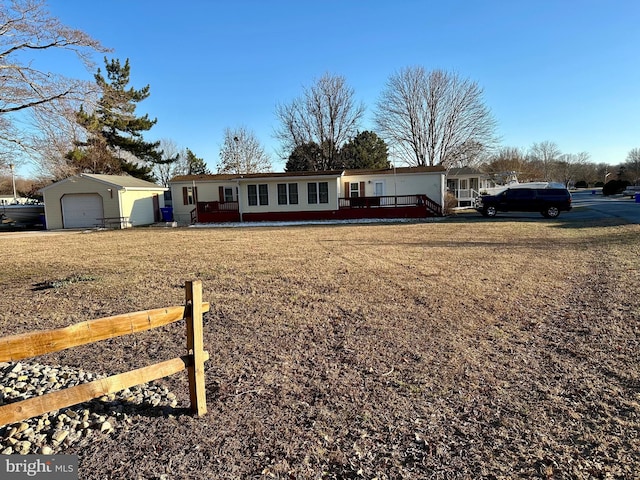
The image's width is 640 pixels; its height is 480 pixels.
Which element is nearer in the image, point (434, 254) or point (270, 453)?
point (270, 453)

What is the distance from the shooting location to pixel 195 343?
3035mm

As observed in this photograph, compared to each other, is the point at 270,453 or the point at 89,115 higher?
the point at 89,115

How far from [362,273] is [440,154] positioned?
30606 millimetres

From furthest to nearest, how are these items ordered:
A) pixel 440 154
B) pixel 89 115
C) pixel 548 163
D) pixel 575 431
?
1. pixel 548 163
2. pixel 440 154
3. pixel 89 115
4. pixel 575 431

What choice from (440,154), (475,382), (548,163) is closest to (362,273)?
(475,382)

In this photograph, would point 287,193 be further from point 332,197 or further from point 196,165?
point 196,165

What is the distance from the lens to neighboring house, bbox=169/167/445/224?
2494cm

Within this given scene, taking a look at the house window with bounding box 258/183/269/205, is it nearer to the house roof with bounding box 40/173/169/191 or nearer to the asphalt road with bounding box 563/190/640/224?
the house roof with bounding box 40/173/169/191

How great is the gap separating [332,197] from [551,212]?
12608 mm

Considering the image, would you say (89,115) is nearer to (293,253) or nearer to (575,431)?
(293,253)

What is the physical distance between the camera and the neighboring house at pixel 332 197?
81.8 feet

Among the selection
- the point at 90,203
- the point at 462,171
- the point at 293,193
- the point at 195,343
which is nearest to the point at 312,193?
the point at 293,193

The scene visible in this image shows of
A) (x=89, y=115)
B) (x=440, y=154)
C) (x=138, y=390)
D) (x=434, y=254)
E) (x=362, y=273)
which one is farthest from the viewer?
(x=440, y=154)

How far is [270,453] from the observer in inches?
104
